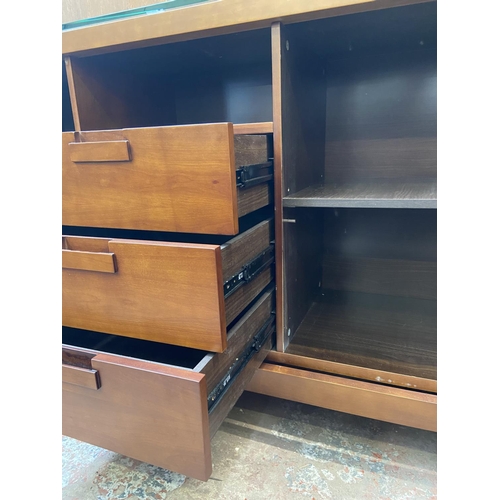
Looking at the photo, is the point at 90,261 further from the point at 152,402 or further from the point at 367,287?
the point at 367,287

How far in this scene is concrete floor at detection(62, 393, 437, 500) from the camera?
609 mm

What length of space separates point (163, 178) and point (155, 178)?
0.01m

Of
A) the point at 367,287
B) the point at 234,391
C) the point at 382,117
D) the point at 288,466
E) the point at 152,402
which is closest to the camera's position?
the point at 152,402

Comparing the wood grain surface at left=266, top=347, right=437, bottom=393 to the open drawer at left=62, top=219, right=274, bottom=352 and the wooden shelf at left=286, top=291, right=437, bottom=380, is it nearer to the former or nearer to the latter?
the wooden shelf at left=286, top=291, right=437, bottom=380

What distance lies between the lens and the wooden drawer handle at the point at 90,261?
1.65 feet

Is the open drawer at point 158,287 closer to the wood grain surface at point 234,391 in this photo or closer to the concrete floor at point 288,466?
the wood grain surface at point 234,391

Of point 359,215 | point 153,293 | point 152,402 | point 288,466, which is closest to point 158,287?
point 153,293

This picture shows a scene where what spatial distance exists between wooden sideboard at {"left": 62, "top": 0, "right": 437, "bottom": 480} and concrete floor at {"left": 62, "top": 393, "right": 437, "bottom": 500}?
99mm

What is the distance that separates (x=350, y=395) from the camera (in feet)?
2.11

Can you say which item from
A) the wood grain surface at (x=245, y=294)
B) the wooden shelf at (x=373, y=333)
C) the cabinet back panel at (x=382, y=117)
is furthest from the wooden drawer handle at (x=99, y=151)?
the cabinet back panel at (x=382, y=117)
